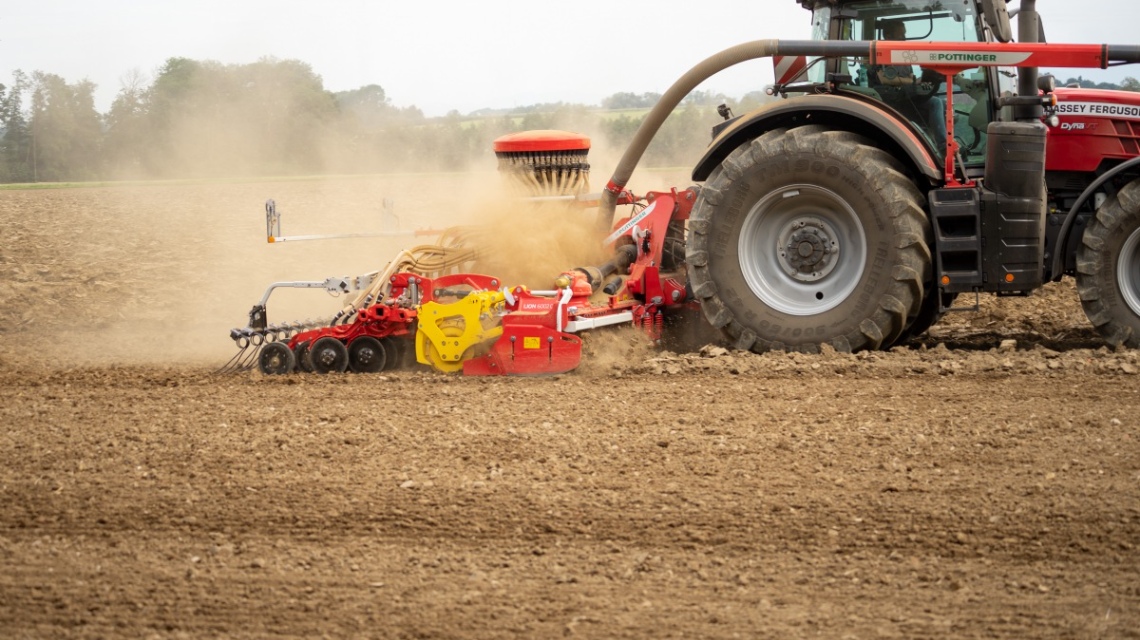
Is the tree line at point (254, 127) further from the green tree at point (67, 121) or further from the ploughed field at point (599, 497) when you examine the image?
the ploughed field at point (599, 497)

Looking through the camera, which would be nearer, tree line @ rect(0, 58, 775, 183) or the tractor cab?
the tractor cab

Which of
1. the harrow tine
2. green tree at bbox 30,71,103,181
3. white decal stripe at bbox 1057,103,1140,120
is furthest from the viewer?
green tree at bbox 30,71,103,181

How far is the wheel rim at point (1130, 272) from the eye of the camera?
6.47m

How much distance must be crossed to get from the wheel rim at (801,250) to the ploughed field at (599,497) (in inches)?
18.3

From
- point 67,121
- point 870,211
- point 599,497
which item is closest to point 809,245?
point 870,211

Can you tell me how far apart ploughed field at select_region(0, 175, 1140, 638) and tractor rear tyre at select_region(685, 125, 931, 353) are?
0.82 ft

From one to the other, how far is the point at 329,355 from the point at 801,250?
291cm

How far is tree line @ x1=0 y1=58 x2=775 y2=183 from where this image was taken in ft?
57.0

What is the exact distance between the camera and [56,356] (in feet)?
27.7

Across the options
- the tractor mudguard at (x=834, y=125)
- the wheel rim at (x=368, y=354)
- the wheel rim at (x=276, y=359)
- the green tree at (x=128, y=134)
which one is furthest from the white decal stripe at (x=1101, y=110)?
the green tree at (x=128, y=134)

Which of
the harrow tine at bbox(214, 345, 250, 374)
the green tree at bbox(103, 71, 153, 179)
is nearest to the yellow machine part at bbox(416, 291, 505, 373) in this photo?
the harrow tine at bbox(214, 345, 250, 374)

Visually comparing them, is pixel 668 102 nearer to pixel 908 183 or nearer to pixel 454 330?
pixel 908 183

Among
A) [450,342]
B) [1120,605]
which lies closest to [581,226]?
[450,342]

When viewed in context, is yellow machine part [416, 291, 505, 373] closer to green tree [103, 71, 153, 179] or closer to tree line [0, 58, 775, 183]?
tree line [0, 58, 775, 183]
